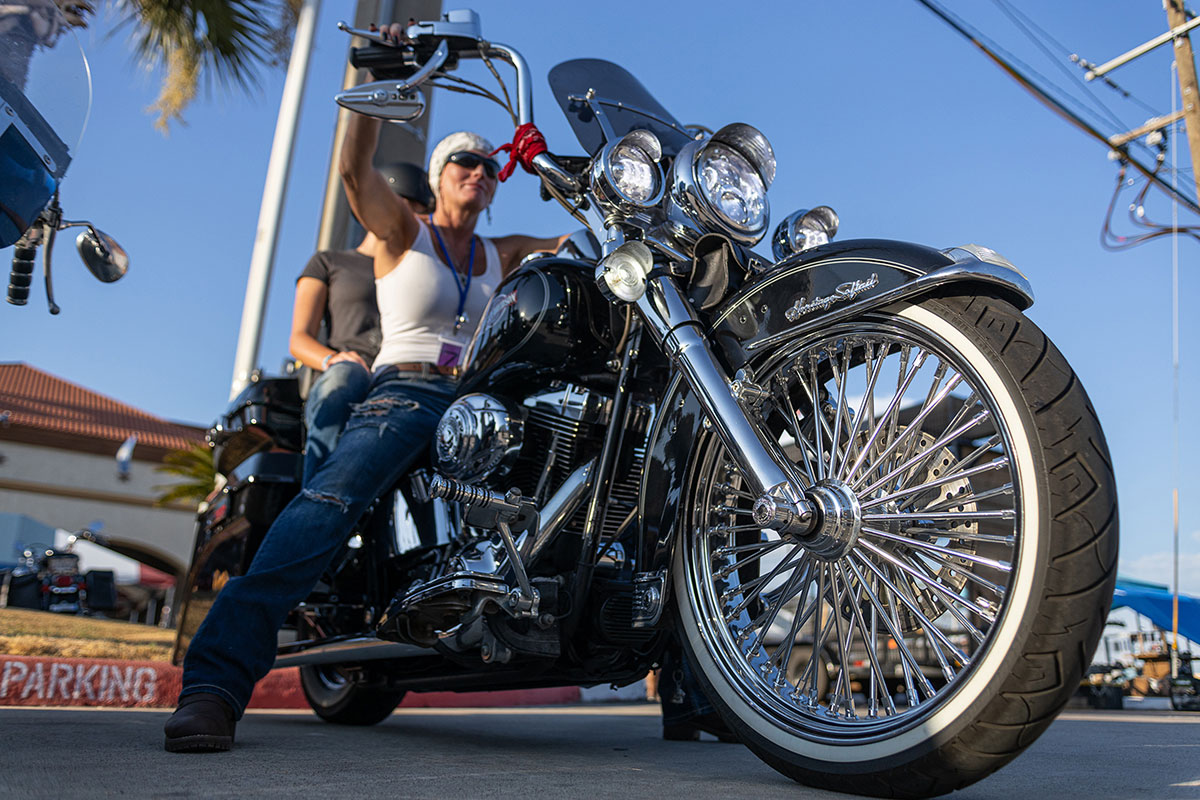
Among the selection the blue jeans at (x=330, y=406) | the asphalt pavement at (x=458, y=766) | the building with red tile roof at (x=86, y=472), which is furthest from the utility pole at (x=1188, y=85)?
the building with red tile roof at (x=86, y=472)

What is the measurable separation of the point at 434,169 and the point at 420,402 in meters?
1.04

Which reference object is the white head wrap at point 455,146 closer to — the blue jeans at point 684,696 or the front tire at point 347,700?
the front tire at point 347,700

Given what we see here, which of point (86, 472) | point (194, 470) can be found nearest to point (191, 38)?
point (194, 470)

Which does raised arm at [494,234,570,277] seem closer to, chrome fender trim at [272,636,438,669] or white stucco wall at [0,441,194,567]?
chrome fender trim at [272,636,438,669]

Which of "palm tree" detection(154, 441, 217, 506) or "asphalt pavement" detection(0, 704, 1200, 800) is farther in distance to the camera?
"palm tree" detection(154, 441, 217, 506)

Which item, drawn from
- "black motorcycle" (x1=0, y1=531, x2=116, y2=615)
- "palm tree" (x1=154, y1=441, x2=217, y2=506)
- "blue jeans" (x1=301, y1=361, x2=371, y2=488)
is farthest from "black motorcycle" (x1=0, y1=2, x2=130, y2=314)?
"palm tree" (x1=154, y1=441, x2=217, y2=506)

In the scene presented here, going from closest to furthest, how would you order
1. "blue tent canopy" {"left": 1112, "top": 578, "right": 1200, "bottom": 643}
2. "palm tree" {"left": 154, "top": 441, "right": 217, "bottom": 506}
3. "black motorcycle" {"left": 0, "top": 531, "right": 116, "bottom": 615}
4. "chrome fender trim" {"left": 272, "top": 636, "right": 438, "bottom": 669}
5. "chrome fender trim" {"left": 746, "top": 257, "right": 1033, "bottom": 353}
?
"chrome fender trim" {"left": 746, "top": 257, "right": 1033, "bottom": 353}
"chrome fender trim" {"left": 272, "top": 636, "right": 438, "bottom": 669}
"blue tent canopy" {"left": 1112, "top": 578, "right": 1200, "bottom": 643}
"black motorcycle" {"left": 0, "top": 531, "right": 116, "bottom": 615}
"palm tree" {"left": 154, "top": 441, "right": 217, "bottom": 506}

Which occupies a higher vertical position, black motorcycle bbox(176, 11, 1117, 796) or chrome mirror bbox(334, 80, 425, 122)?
chrome mirror bbox(334, 80, 425, 122)

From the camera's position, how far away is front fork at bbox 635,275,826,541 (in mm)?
1653

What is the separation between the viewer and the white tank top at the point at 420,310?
2938 mm

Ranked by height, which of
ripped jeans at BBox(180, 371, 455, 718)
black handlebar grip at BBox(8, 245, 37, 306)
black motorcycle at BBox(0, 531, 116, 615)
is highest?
black handlebar grip at BBox(8, 245, 37, 306)

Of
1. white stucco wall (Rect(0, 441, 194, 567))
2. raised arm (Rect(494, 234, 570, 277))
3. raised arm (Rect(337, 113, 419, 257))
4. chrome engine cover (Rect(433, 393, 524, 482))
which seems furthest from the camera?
white stucco wall (Rect(0, 441, 194, 567))

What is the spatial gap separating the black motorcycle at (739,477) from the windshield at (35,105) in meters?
0.58

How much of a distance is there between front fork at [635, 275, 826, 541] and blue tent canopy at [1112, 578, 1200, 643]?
8029mm
